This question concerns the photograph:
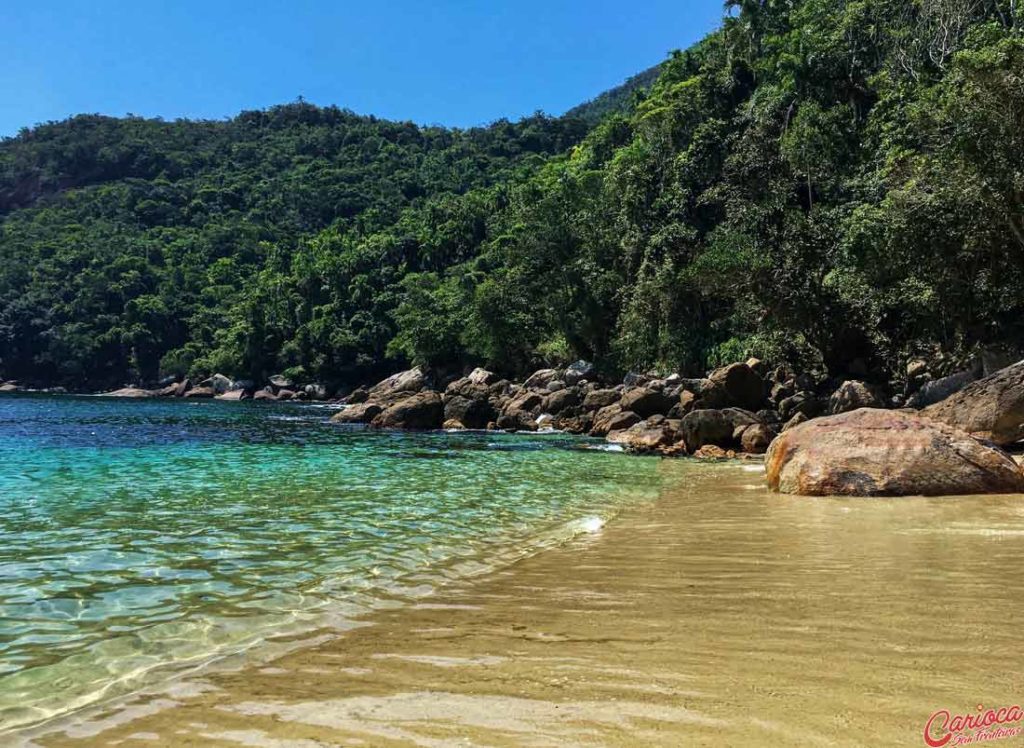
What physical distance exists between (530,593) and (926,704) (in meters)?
3.01

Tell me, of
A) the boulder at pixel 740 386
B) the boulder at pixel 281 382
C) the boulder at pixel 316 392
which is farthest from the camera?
the boulder at pixel 281 382

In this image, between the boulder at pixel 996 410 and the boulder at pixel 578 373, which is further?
the boulder at pixel 578 373

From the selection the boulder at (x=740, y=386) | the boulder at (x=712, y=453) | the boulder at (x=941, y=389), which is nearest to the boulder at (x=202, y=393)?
the boulder at (x=740, y=386)

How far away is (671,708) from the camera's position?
2.96 m

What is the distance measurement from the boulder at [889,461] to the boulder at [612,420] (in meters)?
14.8

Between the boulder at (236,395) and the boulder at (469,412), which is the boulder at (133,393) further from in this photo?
the boulder at (469,412)

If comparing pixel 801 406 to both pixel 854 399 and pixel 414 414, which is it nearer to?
pixel 854 399

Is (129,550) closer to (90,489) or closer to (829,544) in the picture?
(90,489)

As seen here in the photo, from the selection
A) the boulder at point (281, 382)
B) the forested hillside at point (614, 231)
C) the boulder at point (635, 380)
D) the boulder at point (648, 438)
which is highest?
the forested hillside at point (614, 231)

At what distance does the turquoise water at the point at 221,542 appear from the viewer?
4250 millimetres

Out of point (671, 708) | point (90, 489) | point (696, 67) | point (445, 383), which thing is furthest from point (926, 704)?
point (696, 67)

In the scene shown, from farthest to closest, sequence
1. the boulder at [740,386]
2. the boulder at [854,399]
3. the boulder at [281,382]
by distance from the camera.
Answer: the boulder at [281,382], the boulder at [740,386], the boulder at [854,399]

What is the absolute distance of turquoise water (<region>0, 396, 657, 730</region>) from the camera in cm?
425

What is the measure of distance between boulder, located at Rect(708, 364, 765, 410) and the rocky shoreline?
0.14 feet
